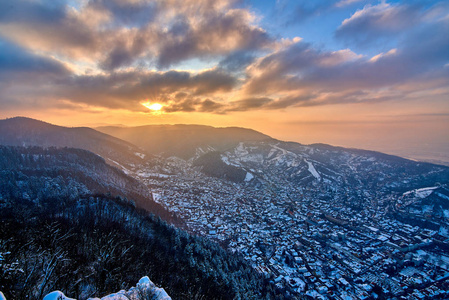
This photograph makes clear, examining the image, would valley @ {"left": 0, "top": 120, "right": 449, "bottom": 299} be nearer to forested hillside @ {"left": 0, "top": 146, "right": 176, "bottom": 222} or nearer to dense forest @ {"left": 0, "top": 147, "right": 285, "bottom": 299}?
forested hillside @ {"left": 0, "top": 146, "right": 176, "bottom": 222}

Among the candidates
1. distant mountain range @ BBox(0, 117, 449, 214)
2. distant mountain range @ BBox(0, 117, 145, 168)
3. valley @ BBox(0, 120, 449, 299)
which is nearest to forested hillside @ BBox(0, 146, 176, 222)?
valley @ BBox(0, 120, 449, 299)

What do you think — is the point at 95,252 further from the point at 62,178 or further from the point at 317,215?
the point at 317,215

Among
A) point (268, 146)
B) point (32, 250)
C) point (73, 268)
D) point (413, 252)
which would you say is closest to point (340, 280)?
point (413, 252)

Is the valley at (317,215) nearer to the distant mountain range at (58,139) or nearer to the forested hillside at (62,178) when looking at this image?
the forested hillside at (62,178)

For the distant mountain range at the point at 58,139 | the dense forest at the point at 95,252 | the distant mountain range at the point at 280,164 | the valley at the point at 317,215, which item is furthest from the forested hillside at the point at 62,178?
the distant mountain range at the point at 58,139

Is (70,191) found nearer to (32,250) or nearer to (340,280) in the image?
(32,250)

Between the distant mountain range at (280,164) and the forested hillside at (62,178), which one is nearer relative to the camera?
the forested hillside at (62,178)

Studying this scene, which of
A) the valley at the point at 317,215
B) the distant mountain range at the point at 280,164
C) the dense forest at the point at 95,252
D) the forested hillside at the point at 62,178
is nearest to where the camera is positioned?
the dense forest at the point at 95,252

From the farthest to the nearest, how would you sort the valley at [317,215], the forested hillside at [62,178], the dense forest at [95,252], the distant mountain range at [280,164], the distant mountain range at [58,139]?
1. the distant mountain range at [58,139]
2. the distant mountain range at [280,164]
3. the forested hillside at [62,178]
4. the valley at [317,215]
5. the dense forest at [95,252]
